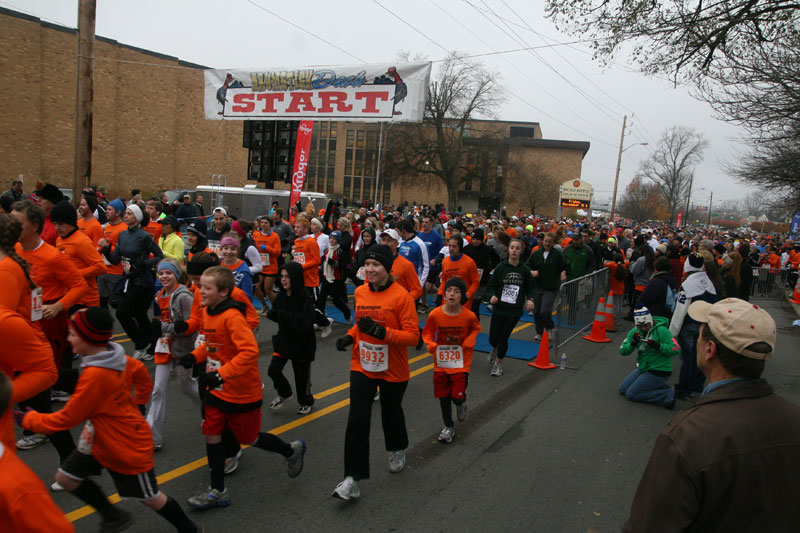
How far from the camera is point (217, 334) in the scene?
3842 millimetres

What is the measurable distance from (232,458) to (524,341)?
6506mm

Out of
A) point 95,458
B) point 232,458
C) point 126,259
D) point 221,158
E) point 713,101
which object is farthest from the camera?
point 221,158

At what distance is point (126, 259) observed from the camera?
661 cm

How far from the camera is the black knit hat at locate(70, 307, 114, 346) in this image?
2838mm

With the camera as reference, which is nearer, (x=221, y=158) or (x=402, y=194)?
(x=221, y=158)

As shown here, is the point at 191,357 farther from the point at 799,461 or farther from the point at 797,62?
the point at 797,62

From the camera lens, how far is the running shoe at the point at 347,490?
3.92 metres

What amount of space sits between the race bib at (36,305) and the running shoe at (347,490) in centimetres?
284

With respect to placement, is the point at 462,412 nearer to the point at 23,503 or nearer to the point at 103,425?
the point at 103,425

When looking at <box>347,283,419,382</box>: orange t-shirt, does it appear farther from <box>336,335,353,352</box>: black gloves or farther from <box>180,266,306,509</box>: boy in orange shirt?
<box>180,266,306,509</box>: boy in orange shirt

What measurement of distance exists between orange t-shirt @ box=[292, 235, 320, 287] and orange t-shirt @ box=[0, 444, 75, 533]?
6869mm

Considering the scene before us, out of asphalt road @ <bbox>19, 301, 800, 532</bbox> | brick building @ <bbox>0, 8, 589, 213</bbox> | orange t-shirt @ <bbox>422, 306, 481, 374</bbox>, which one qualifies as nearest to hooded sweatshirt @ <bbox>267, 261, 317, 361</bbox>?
asphalt road @ <bbox>19, 301, 800, 532</bbox>

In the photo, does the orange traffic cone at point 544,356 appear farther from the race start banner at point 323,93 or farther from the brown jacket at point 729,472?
the brown jacket at point 729,472

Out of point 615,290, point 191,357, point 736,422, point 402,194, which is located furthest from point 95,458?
point 402,194
